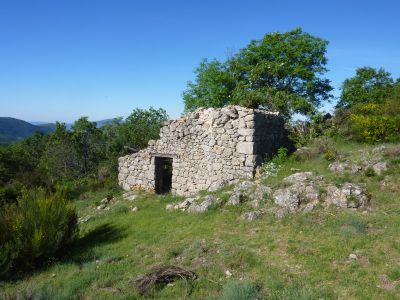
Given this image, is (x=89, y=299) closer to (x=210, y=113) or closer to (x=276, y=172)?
(x=276, y=172)

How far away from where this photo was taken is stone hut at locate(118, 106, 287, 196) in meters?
11.6

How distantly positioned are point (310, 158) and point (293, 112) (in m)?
7.39

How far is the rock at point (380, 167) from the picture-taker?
9852 millimetres

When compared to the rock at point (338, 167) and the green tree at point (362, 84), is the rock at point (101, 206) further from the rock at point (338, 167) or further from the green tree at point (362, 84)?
the green tree at point (362, 84)

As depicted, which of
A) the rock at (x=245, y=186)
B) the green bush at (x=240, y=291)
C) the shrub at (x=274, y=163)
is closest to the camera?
the green bush at (x=240, y=291)

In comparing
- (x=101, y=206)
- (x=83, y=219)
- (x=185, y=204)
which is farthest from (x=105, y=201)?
(x=185, y=204)

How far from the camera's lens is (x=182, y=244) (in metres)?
8.13

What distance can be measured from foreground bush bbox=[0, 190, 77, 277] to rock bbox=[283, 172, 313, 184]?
19.7 ft

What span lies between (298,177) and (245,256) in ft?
12.7

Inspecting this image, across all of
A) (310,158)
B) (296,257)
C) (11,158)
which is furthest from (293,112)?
(11,158)

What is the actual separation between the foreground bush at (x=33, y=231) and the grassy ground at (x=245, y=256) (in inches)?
15.6

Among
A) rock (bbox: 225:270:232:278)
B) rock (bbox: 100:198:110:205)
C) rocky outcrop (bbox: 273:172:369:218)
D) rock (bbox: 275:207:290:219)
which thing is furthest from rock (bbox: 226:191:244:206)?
rock (bbox: 100:198:110:205)

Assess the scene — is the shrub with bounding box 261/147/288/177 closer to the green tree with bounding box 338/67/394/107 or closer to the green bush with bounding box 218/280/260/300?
the green bush with bounding box 218/280/260/300

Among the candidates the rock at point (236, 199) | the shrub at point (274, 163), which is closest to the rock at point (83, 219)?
the rock at point (236, 199)
